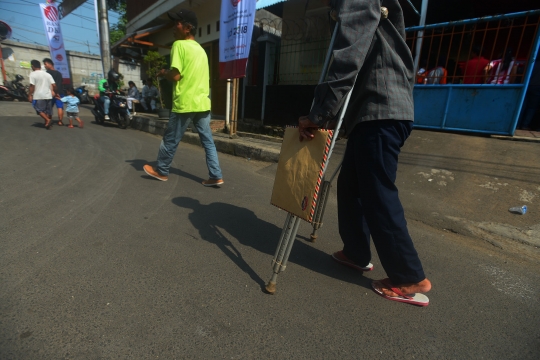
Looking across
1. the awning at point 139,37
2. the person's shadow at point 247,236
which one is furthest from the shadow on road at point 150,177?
the awning at point 139,37

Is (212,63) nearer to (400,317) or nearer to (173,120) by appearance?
(173,120)

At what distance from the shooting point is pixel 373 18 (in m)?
1.45

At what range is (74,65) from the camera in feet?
60.1

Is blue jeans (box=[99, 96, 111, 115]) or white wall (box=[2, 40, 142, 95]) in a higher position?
white wall (box=[2, 40, 142, 95])

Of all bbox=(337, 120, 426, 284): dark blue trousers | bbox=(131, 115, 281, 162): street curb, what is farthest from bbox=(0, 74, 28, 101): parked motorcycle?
bbox=(337, 120, 426, 284): dark blue trousers

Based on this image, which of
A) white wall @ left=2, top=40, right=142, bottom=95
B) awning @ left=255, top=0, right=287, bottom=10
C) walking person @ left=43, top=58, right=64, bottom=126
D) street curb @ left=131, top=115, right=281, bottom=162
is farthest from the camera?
white wall @ left=2, top=40, right=142, bottom=95

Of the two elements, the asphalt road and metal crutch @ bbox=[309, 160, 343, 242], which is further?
metal crutch @ bbox=[309, 160, 343, 242]

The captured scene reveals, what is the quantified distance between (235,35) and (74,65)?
1794 centimetres

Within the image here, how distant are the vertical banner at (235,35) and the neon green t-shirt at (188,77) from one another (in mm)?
2342

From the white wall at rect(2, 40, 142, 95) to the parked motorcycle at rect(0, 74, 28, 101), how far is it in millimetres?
1204

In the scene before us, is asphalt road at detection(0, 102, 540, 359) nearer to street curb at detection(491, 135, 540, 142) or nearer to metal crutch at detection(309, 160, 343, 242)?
metal crutch at detection(309, 160, 343, 242)

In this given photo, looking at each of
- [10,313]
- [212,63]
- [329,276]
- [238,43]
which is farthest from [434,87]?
[212,63]

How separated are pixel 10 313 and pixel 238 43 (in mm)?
5479

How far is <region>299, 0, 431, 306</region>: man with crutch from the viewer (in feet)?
4.80
